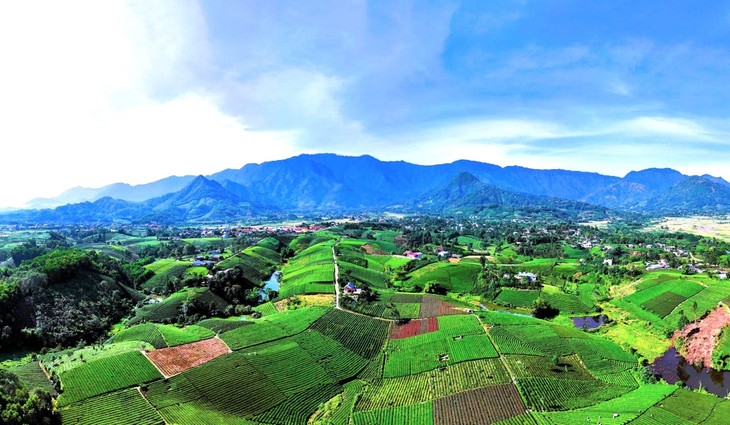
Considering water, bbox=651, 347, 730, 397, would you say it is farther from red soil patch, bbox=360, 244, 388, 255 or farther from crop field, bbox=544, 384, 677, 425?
red soil patch, bbox=360, 244, 388, 255

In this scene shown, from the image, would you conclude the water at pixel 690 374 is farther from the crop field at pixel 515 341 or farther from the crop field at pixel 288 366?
the crop field at pixel 288 366

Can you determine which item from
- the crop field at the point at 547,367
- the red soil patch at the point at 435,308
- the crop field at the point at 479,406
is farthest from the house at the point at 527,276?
the crop field at the point at 479,406

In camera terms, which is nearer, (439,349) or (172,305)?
(439,349)

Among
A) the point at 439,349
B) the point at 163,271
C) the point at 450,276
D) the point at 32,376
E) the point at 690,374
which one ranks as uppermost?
the point at 163,271

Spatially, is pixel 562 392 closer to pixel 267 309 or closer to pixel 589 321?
pixel 589 321

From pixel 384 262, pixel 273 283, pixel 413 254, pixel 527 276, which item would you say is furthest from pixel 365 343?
pixel 413 254

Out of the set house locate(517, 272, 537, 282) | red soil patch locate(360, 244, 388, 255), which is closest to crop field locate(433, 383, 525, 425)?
house locate(517, 272, 537, 282)

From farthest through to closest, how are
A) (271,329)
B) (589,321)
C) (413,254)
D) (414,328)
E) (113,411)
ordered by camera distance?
(413,254) < (589,321) < (414,328) < (271,329) < (113,411)
